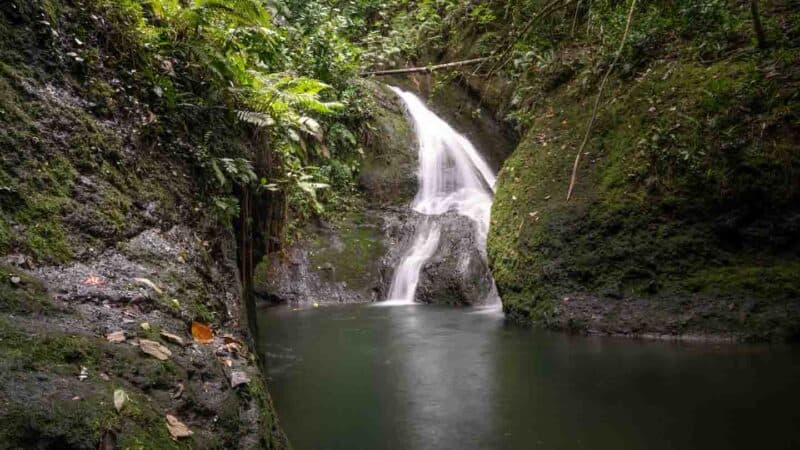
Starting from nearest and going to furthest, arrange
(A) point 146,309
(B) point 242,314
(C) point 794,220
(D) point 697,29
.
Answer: (A) point 146,309, (B) point 242,314, (C) point 794,220, (D) point 697,29

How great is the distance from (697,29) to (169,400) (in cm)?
882

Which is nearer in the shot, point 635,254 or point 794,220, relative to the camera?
point 794,220

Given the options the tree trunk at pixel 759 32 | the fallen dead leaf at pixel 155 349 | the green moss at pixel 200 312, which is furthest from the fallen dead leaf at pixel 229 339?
the tree trunk at pixel 759 32

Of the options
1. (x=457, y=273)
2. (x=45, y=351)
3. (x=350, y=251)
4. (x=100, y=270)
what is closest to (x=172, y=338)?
(x=100, y=270)

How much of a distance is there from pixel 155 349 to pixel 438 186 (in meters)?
12.7

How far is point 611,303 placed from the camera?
7434 mm

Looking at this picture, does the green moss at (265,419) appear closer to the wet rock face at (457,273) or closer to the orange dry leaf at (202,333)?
the orange dry leaf at (202,333)

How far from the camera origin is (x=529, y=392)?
17.5ft

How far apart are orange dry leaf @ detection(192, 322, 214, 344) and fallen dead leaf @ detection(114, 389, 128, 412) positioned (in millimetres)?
838

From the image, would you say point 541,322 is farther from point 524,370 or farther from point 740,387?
point 740,387

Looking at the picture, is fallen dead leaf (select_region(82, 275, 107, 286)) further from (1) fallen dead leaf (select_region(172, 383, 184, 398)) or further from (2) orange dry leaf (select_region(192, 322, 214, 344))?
(1) fallen dead leaf (select_region(172, 383, 184, 398))

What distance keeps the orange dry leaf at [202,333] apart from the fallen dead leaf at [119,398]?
0.84m

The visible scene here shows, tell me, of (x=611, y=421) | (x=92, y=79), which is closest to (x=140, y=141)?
(x=92, y=79)

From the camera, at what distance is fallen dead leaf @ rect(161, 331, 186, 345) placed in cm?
244
